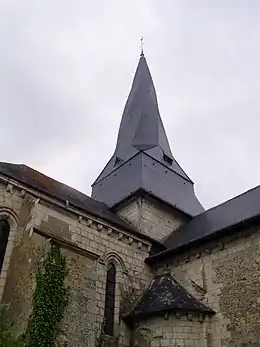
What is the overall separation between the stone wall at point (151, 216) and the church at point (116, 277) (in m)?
1.36

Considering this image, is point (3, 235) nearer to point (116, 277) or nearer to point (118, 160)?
point (116, 277)

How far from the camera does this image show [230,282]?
34.3ft

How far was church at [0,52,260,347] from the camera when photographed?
30.0ft

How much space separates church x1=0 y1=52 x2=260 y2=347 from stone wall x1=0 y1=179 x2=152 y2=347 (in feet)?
0.09

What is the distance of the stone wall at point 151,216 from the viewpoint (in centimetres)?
1537

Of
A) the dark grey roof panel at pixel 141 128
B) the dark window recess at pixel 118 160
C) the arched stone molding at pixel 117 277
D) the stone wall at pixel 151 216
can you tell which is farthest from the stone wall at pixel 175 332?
the dark window recess at pixel 118 160

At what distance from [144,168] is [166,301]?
7173 millimetres

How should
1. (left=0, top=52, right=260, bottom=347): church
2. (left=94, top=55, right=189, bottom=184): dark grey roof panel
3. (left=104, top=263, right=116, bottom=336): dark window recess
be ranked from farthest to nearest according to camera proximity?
(left=94, top=55, right=189, bottom=184): dark grey roof panel → (left=104, top=263, right=116, bottom=336): dark window recess → (left=0, top=52, right=260, bottom=347): church

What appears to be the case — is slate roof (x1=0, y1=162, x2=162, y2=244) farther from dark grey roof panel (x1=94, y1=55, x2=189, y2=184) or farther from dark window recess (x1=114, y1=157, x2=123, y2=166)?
dark grey roof panel (x1=94, y1=55, x2=189, y2=184)

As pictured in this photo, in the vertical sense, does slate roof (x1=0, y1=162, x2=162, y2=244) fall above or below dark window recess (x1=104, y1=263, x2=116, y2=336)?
above

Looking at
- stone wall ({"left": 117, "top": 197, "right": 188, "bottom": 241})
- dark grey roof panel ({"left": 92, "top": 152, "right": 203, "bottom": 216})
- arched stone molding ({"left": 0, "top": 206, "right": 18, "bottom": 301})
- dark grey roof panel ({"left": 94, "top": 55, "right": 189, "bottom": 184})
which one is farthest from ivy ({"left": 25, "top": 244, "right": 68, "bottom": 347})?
dark grey roof panel ({"left": 94, "top": 55, "right": 189, "bottom": 184})

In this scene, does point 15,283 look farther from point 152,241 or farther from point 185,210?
point 185,210

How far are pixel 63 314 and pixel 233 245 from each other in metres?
4.56

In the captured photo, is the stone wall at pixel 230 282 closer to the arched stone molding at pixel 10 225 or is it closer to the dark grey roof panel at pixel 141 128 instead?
the arched stone molding at pixel 10 225
